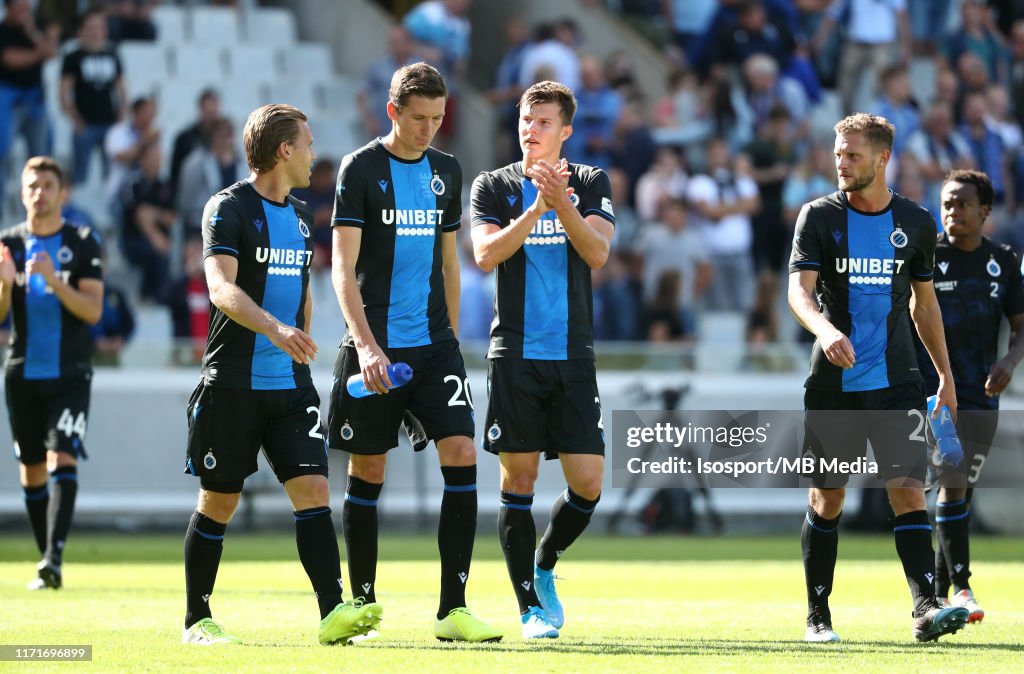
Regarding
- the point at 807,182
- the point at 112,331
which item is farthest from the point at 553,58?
the point at 112,331

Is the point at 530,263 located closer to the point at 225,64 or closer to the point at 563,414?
the point at 563,414

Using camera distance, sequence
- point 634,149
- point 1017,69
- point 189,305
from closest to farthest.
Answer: point 189,305
point 634,149
point 1017,69

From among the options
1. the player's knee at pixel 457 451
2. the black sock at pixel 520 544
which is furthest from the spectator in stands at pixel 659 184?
the player's knee at pixel 457 451

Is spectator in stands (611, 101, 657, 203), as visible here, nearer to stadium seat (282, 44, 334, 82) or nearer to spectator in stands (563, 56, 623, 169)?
spectator in stands (563, 56, 623, 169)

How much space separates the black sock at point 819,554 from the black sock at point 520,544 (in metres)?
1.30

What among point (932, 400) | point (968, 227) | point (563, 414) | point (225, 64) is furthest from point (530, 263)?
point (225, 64)

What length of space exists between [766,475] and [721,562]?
2439 millimetres

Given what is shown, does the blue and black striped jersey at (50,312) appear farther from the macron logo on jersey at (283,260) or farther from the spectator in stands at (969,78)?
the spectator in stands at (969,78)

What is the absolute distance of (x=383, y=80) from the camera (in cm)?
1942

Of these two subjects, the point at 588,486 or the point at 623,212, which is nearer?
the point at 588,486

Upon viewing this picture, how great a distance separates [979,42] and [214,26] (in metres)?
Answer: 10.2

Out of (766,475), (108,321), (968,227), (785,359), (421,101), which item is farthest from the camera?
(785,359)

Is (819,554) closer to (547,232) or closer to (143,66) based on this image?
(547,232)

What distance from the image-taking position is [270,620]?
846 cm
